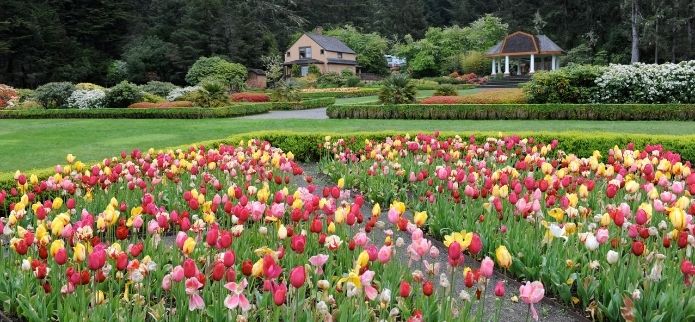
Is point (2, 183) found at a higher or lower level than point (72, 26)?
lower

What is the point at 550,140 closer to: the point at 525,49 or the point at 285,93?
the point at 285,93

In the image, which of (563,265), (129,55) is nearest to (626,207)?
(563,265)

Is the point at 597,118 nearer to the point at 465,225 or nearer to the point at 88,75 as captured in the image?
the point at 465,225

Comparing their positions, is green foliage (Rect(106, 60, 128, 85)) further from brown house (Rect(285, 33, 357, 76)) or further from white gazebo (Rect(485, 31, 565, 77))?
white gazebo (Rect(485, 31, 565, 77))

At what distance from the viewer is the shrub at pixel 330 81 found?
46469mm

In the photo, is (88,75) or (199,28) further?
(199,28)

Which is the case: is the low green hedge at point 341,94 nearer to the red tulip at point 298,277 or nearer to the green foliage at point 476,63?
the green foliage at point 476,63

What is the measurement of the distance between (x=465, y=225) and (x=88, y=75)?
149 feet

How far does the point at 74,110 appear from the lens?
76.8 feet

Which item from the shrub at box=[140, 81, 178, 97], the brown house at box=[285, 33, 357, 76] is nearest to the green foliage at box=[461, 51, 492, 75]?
the brown house at box=[285, 33, 357, 76]

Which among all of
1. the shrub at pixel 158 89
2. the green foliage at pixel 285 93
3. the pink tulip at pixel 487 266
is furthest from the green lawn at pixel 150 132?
the shrub at pixel 158 89

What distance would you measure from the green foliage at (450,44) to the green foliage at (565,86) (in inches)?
1288

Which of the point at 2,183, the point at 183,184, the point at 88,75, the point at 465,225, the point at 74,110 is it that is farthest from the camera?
the point at 88,75

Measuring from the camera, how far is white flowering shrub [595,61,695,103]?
17.6 m
